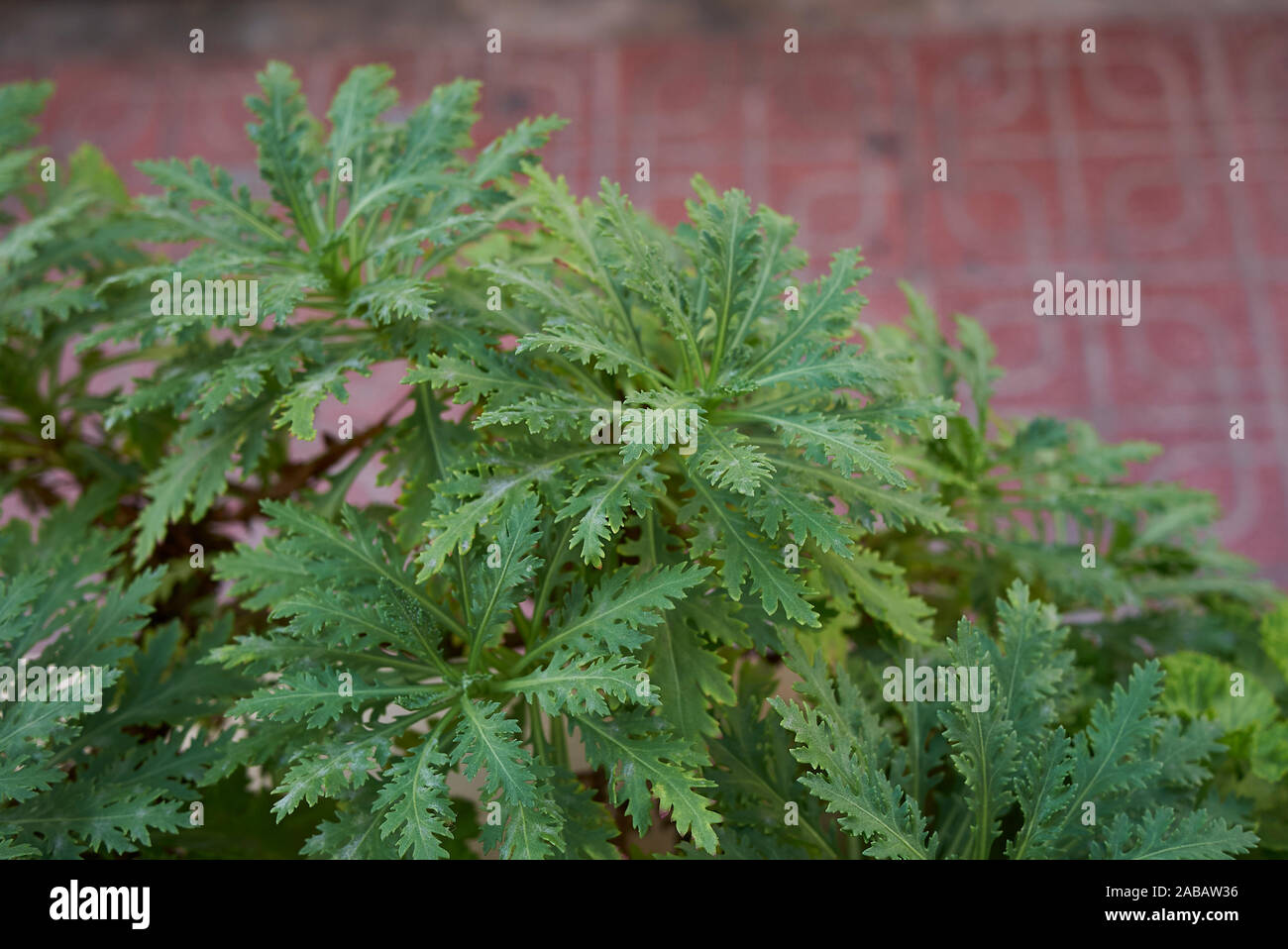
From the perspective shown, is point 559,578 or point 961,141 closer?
point 559,578

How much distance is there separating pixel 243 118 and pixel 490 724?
284 centimetres

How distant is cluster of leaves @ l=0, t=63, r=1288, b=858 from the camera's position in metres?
0.80

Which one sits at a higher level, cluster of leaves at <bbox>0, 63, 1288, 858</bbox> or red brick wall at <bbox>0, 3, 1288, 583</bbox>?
red brick wall at <bbox>0, 3, 1288, 583</bbox>

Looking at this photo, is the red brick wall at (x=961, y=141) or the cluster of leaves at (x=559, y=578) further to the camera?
the red brick wall at (x=961, y=141)

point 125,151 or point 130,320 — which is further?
point 125,151

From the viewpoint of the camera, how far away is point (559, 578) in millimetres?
880

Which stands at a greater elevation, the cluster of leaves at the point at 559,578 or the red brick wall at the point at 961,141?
the red brick wall at the point at 961,141

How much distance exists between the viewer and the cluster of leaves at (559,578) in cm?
80

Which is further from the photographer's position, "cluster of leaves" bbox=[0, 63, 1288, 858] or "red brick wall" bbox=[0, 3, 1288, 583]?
"red brick wall" bbox=[0, 3, 1288, 583]

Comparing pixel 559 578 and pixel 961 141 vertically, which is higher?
pixel 961 141
